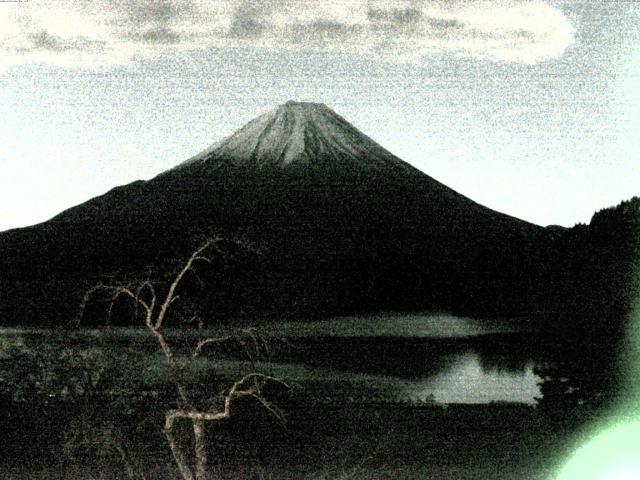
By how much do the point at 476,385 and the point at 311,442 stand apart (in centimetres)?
1276

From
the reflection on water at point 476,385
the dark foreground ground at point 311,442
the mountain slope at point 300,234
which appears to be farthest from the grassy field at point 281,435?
the mountain slope at point 300,234

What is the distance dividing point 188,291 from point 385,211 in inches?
1408

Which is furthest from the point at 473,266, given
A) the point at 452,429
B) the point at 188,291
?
the point at 452,429

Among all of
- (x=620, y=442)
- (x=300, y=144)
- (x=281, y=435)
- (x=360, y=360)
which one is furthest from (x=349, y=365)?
(x=300, y=144)

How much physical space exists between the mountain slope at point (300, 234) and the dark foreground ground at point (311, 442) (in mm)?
31335

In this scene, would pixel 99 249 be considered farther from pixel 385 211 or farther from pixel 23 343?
pixel 23 343

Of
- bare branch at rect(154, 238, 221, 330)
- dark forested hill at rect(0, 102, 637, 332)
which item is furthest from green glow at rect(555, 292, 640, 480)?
dark forested hill at rect(0, 102, 637, 332)

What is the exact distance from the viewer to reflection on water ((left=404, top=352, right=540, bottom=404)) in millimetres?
25934

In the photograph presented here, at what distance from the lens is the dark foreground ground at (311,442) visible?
584 inches

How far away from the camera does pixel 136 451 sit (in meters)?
15.6

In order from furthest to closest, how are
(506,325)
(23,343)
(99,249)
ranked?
(99,249) < (506,325) < (23,343)

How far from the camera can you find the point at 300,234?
97625mm

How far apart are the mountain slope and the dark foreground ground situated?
31.3 meters

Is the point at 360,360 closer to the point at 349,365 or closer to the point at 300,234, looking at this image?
the point at 349,365
